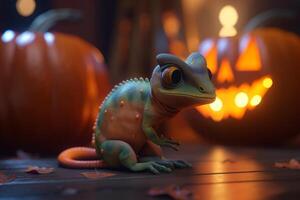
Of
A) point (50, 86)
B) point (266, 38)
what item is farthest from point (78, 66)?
point (266, 38)

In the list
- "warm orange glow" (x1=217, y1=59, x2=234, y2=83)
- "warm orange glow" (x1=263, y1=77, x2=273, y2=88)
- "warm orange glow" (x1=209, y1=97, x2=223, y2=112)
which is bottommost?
"warm orange glow" (x1=209, y1=97, x2=223, y2=112)

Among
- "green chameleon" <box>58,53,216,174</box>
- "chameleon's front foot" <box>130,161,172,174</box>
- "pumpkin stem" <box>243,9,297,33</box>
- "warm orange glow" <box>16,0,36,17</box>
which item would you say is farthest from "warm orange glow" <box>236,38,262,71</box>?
"warm orange glow" <box>16,0,36,17</box>

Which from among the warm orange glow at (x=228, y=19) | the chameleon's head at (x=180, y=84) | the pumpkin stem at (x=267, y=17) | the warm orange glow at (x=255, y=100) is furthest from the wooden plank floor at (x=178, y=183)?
the warm orange glow at (x=228, y=19)

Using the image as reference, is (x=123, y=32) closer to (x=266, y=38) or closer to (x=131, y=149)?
(x=266, y=38)

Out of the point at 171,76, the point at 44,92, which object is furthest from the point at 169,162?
the point at 44,92

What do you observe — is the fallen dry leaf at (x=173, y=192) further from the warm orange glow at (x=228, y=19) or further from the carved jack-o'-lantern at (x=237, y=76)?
the warm orange glow at (x=228, y=19)

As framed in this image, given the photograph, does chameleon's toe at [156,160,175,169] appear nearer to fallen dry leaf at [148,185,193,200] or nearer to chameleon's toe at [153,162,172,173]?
chameleon's toe at [153,162,172,173]

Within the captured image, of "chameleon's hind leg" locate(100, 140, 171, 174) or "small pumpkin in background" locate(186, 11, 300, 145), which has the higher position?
"small pumpkin in background" locate(186, 11, 300, 145)
